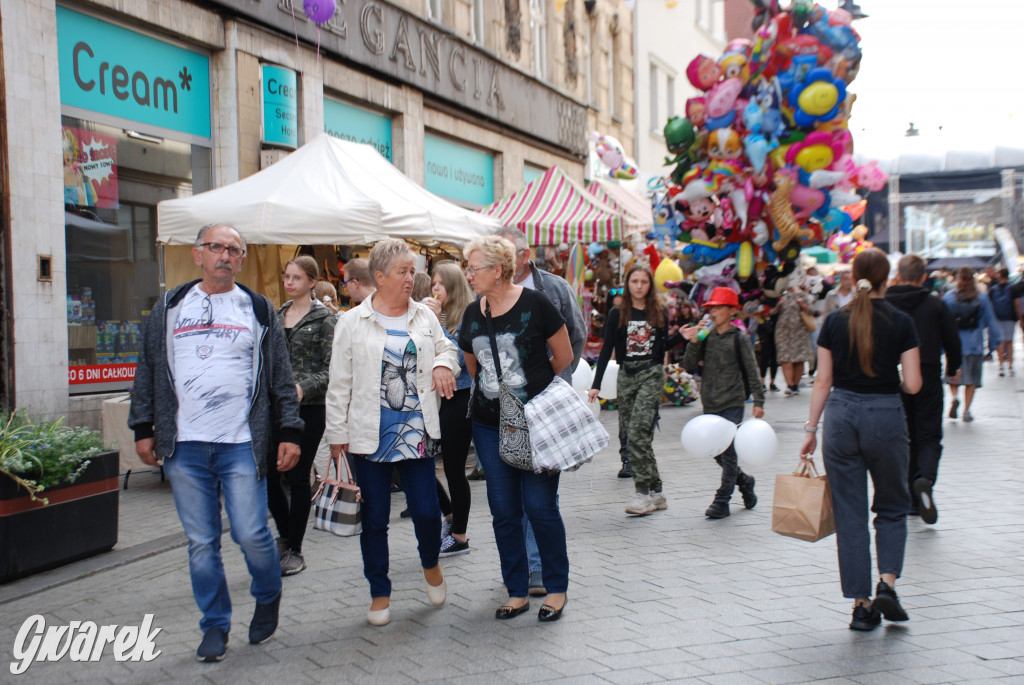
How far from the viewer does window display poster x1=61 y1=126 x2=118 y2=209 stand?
29.0 ft

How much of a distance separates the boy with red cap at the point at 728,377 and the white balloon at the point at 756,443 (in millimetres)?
235

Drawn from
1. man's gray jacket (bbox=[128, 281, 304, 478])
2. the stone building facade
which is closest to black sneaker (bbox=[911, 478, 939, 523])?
man's gray jacket (bbox=[128, 281, 304, 478])

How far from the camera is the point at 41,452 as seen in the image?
529 cm

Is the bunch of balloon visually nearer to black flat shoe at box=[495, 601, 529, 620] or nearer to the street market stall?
the street market stall

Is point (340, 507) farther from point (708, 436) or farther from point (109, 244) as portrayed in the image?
point (109, 244)

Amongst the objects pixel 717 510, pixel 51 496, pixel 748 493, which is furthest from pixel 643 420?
pixel 51 496

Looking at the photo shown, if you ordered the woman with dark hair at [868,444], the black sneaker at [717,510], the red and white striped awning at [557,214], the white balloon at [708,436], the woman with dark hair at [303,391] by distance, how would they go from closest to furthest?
the woman with dark hair at [868,444] < the woman with dark hair at [303,391] < the white balloon at [708,436] < the black sneaker at [717,510] < the red and white striped awning at [557,214]

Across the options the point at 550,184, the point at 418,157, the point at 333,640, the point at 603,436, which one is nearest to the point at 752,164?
the point at 550,184

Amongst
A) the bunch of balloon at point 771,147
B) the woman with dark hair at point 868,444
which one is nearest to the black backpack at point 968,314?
the bunch of balloon at point 771,147

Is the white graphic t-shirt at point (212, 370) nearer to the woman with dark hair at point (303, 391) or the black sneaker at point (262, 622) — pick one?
the black sneaker at point (262, 622)

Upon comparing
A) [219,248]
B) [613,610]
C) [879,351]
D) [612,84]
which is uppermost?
[612,84]

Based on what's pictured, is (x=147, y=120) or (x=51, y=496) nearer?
(x=51, y=496)

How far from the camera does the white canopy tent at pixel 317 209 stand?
834cm

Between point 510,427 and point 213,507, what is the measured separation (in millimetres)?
1363
